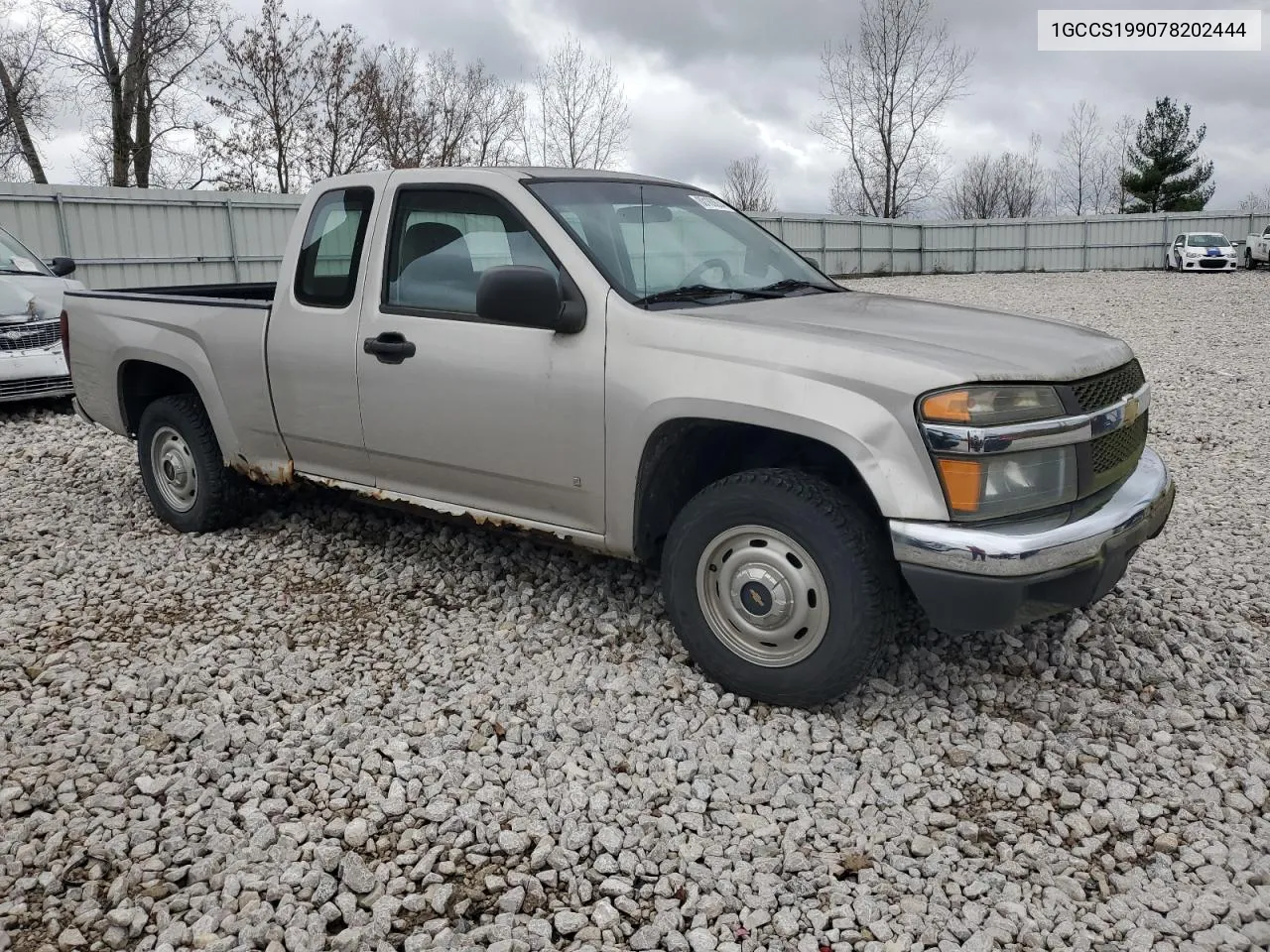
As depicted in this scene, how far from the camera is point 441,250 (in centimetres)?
439

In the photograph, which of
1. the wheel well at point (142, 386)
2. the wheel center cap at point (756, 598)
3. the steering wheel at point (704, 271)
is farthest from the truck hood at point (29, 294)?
the wheel center cap at point (756, 598)

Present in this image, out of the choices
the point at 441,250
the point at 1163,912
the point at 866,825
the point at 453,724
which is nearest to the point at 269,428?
the point at 441,250

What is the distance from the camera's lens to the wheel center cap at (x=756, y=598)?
11.6 ft

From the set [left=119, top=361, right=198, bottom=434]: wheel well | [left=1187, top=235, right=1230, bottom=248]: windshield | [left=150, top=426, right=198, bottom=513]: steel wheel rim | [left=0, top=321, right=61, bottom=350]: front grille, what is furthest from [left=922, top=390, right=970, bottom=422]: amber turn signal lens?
[left=1187, top=235, right=1230, bottom=248]: windshield

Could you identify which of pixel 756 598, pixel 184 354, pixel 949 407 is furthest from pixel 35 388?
pixel 949 407

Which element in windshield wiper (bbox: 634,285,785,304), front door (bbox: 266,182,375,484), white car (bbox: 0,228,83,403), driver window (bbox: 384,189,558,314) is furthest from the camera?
white car (bbox: 0,228,83,403)

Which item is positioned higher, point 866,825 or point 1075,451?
point 1075,451

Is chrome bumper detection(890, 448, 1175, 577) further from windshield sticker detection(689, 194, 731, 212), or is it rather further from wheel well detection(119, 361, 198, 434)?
wheel well detection(119, 361, 198, 434)

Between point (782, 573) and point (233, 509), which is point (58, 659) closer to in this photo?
point (233, 509)

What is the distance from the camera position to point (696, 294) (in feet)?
13.2

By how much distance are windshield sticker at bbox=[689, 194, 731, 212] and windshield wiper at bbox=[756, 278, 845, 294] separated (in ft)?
1.88

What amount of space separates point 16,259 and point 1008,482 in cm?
1010

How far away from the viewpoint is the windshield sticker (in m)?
4.81

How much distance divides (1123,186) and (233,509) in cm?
5171
